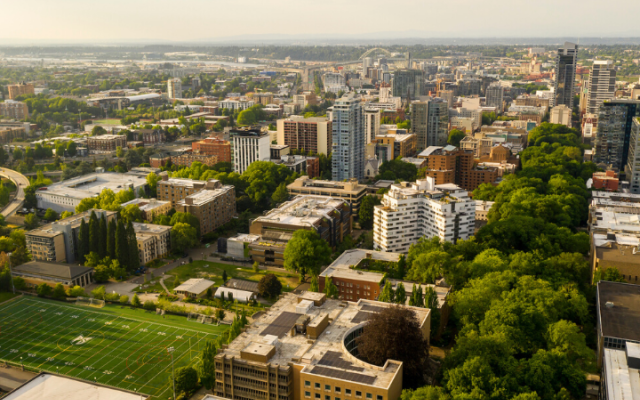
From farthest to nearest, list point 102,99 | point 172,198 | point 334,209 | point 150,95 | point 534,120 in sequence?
1. point 150,95
2. point 102,99
3. point 534,120
4. point 172,198
5. point 334,209

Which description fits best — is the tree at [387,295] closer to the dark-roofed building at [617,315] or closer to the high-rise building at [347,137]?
the dark-roofed building at [617,315]

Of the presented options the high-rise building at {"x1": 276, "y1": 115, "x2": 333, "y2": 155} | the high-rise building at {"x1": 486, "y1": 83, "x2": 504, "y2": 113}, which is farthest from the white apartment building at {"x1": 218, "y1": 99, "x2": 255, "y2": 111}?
the high-rise building at {"x1": 486, "y1": 83, "x2": 504, "y2": 113}

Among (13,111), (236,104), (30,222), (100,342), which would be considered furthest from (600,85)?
(13,111)

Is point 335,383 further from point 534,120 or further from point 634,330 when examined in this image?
point 534,120

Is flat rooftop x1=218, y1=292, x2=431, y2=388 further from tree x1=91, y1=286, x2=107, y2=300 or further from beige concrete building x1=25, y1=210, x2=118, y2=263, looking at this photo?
beige concrete building x1=25, y1=210, x2=118, y2=263

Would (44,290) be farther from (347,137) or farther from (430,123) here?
(430,123)

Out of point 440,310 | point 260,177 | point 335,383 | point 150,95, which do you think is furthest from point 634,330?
point 150,95

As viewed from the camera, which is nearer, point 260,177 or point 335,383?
point 335,383
